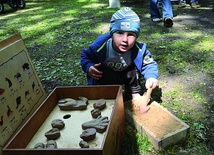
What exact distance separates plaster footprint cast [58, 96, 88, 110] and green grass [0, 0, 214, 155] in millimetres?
332

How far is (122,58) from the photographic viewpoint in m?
1.78

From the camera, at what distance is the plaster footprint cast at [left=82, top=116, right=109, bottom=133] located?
1.24 meters

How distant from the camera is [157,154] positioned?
Result: 4.66 feet

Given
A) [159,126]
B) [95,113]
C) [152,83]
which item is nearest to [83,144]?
[95,113]

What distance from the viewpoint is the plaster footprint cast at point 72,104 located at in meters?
1.47

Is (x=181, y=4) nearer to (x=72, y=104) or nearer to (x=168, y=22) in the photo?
(x=168, y=22)

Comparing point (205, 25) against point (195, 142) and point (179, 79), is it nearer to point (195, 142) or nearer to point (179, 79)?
point (179, 79)

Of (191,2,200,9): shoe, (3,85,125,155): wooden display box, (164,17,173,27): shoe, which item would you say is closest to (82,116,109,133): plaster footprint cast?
(3,85,125,155): wooden display box

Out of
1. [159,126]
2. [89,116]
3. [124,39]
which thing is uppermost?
[124,39]

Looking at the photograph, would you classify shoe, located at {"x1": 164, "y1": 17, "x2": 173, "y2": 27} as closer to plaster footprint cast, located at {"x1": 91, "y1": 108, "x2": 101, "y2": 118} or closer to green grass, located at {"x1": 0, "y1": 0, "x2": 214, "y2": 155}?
green grass, located at {"x1": 0, "y1": 0, "x2": 214, "y2": 155}

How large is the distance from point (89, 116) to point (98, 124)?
6.2 inches

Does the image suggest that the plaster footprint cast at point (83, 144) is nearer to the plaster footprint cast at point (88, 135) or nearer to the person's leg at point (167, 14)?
the plaster footprint cast at point (88, 135)

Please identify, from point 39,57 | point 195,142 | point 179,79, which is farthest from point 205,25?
point 195,142

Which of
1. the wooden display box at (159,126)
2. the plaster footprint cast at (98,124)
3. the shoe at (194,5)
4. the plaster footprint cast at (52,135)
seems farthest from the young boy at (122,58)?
the shoe at (194,5)
